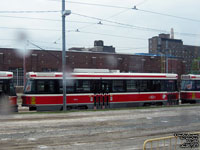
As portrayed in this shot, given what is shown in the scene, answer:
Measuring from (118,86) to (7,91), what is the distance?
330 inches

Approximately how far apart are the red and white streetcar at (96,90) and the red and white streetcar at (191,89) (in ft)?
12.6

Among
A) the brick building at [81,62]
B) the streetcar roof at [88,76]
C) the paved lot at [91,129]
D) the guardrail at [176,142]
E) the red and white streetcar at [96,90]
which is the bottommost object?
the paved lot at [91,129]

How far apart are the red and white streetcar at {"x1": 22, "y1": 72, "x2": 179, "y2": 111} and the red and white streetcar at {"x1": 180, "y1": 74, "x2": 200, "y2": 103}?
385 cm

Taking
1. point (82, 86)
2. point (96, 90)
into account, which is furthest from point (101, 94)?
point (82, 86)

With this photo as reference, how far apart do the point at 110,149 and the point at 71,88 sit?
11.6m

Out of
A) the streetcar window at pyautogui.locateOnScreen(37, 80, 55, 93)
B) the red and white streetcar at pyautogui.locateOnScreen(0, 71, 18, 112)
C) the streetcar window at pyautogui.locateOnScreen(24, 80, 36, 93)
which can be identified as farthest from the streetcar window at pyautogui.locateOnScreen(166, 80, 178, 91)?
the red and white streetcar at pyautogui.locateOnScreen(0, 71, 18, 112)

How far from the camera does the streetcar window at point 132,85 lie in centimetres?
2230

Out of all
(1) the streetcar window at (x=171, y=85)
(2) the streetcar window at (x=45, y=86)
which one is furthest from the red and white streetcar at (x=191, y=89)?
(2) the streetcar window at (x=45, y=86)

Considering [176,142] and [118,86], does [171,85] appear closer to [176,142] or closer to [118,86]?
[118,86]

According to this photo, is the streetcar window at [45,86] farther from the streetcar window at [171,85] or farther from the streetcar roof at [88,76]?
the streetcar window at [171,85]

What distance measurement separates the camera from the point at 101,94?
21.0 m

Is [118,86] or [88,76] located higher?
[88,76]

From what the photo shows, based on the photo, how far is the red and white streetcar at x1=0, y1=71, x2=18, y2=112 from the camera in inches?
709

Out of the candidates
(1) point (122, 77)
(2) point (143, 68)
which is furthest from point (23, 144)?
(2) point (143, 68)
